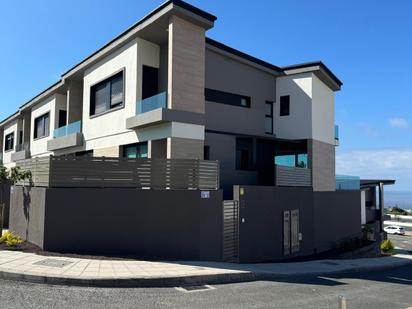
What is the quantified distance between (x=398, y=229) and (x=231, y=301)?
62.1m

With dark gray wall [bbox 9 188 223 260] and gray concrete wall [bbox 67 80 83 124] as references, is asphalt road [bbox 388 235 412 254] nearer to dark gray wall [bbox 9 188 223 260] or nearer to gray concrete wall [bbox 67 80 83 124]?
dark gray wall [bbox 9 188 223 260]

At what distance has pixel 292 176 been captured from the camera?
2039 cm

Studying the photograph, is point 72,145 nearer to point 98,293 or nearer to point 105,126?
point 105,126

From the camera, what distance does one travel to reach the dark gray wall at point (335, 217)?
74.7ft

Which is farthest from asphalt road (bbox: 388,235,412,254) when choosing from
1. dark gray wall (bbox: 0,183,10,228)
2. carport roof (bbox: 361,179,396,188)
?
dark gray wall (bbox: 0,183,10,228)

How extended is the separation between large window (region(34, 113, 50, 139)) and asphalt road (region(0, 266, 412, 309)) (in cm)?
2534

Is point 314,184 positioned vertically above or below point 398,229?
above

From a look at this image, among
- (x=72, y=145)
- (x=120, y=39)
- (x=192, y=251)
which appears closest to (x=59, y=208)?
(x=192, y=251)

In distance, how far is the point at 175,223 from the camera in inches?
499

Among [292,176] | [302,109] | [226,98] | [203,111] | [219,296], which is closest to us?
[219,296]

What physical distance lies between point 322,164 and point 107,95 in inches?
546

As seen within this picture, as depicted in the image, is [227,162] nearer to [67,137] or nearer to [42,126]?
[67,137]

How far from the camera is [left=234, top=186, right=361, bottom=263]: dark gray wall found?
15898 mm

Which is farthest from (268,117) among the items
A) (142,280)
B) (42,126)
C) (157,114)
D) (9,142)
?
(9,142)
